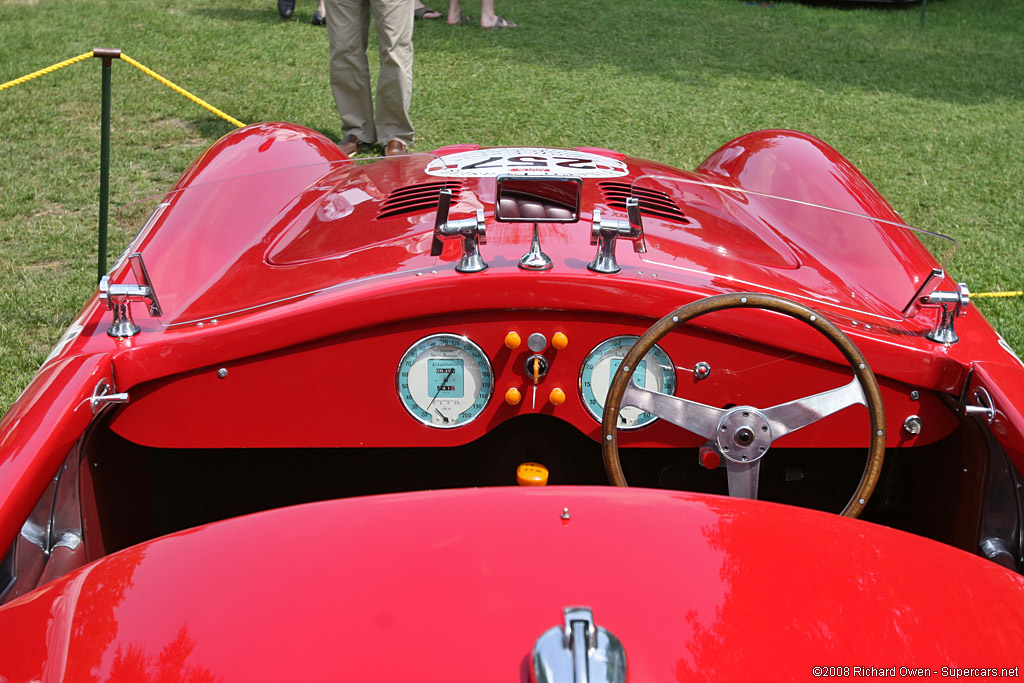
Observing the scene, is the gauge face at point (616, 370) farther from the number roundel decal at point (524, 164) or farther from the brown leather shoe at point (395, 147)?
the brown leather shoe at point (395, 147)

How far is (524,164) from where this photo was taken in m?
2.63

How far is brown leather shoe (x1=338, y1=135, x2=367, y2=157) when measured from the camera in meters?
5.47

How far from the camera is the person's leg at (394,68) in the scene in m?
5.16

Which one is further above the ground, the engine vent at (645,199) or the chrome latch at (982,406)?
the engine vent at (645,199)

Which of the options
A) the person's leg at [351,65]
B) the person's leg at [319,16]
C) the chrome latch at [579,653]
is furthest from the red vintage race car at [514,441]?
the person's leg at [319,16]

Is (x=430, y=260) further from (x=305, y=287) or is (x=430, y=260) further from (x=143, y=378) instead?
(x=143, y=378)

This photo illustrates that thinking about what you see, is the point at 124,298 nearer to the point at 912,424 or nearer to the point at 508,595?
the point at 508,595

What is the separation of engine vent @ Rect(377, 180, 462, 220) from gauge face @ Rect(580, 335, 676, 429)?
0.68 m

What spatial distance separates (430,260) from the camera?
6.12ft

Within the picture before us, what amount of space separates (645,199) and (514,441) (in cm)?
78

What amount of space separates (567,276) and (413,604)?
0.82 metres

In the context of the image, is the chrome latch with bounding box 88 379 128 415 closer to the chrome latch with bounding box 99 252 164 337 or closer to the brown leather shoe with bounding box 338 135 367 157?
the chrome latch with bounding box 99 252 164 337

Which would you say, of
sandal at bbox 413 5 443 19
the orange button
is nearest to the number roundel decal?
the orange button

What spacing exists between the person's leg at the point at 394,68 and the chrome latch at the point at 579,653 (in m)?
4.66
